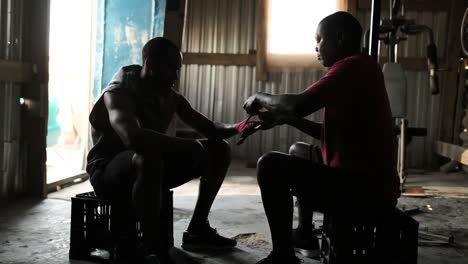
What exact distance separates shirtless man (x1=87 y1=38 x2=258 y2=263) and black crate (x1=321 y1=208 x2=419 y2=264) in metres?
0.82

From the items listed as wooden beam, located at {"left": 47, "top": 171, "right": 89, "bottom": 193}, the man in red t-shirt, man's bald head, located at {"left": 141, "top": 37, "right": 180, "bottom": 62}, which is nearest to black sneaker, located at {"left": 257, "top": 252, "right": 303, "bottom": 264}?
the man in red t-shirt

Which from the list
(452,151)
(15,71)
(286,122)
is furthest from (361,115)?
(452,151)

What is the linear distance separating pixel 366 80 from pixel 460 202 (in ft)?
10.3

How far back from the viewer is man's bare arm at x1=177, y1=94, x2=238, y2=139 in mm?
3086

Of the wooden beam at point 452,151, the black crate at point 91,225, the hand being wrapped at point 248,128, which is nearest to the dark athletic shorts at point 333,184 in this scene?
the hand being wrapped at point 248,128

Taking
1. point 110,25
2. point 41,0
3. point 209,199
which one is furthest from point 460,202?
point 41,0

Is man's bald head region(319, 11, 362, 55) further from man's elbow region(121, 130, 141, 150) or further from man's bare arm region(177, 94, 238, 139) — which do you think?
man's elbow region(121, 130, 141, 150)

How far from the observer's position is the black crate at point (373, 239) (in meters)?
2.29

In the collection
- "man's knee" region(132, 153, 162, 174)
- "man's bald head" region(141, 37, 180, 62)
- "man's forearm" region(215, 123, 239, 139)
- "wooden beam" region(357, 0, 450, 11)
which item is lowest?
"man's knee" region(132, 153, 162, 174)

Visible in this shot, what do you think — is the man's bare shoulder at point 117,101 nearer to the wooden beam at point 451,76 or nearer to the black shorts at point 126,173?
Answer: the black shorts at point 126,173

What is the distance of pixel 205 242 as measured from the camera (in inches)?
117

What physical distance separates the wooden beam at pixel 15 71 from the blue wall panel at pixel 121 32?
100 cm

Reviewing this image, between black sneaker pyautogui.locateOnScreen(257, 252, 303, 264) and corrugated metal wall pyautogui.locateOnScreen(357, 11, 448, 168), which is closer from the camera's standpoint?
black sneaker pyautogui.locateOnScreen(257, 252, 303, 264)

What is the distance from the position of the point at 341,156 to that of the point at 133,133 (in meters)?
0.99
